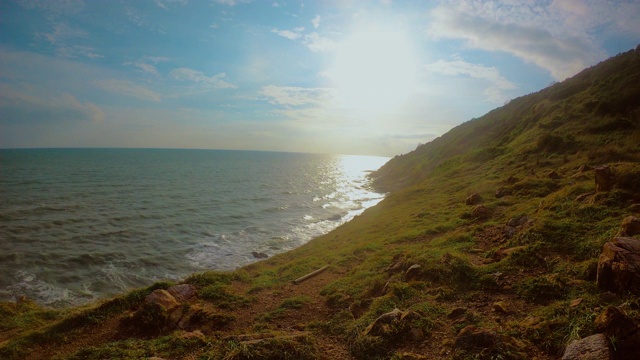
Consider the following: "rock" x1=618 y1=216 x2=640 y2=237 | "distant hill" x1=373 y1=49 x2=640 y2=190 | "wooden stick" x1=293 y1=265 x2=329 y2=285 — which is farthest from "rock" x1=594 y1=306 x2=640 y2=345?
"distant hill" x1=373 y1=49 x2=640 y2=190

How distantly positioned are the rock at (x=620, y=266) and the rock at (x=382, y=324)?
4.75 m

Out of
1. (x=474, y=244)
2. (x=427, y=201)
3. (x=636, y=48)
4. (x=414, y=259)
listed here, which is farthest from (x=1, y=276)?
(x=636, y=48)

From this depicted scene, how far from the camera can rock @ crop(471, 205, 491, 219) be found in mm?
15734

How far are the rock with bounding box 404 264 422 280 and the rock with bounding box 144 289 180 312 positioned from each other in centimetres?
798

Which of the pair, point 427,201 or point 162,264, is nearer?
point 162,264

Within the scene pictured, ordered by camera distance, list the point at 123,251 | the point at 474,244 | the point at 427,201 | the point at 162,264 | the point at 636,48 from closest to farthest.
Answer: the point at 474,244
the point at 162,264
the point at 123,251
the point at 427,201
the point at 636,48

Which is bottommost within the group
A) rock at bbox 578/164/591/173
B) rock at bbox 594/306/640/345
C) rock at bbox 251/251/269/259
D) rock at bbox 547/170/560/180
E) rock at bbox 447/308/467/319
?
rock at bbox 251/251/269/259

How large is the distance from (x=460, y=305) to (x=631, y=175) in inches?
383

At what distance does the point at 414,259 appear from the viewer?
11.7 m

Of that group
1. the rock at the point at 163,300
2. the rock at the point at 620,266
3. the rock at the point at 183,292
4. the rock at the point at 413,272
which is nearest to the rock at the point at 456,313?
the rock at the point at 413,272

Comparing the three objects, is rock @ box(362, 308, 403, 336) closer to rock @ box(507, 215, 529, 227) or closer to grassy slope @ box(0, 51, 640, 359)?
grassy slope @ box(0, 51, 640, 359)

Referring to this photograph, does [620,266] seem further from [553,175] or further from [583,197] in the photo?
[553,175]

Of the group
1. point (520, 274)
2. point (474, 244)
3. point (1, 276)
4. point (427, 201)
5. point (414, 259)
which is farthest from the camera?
point (427, 201)

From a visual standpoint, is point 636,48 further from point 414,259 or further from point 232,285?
point 232,285
